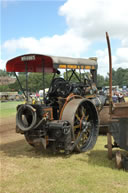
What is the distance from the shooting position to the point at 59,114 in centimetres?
586

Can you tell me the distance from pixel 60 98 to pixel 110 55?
5.74 feet

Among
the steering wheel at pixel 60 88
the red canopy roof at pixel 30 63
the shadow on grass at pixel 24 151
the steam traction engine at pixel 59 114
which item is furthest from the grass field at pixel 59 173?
the red canopy roof at pixel 30 63

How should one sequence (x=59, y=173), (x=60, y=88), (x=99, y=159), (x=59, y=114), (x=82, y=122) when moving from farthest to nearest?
(x=60, y=88)
(x=82, y=122)
(x=59, y=114)
(x=99, y=159)
(x=59, y=173)

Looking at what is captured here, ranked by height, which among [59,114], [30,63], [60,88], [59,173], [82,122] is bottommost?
[59,173]

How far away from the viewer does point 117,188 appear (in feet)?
11.8

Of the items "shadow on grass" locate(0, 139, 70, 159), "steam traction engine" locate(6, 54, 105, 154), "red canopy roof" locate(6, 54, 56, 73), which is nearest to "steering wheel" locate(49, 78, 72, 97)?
"steam traction engine" locate(6, 54, 105, 154)

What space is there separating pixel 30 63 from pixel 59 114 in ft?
6.25

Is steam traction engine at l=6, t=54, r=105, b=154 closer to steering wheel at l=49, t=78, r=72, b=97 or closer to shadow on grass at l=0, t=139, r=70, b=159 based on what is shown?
steering wheel at l=49, t=78, r=72, b=97

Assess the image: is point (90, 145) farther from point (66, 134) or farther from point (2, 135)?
point (2, 135)

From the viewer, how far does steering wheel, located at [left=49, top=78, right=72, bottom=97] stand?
621cm

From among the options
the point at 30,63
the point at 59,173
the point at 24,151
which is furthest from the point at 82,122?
the point at 30,63

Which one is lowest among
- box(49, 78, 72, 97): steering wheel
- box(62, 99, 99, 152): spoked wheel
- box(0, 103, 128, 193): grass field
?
box(0, 103, 128, 193): grass field

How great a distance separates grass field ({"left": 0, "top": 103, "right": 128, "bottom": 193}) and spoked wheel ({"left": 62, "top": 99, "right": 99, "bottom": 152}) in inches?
12.3

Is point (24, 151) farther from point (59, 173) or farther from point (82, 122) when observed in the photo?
point (59, 173)
